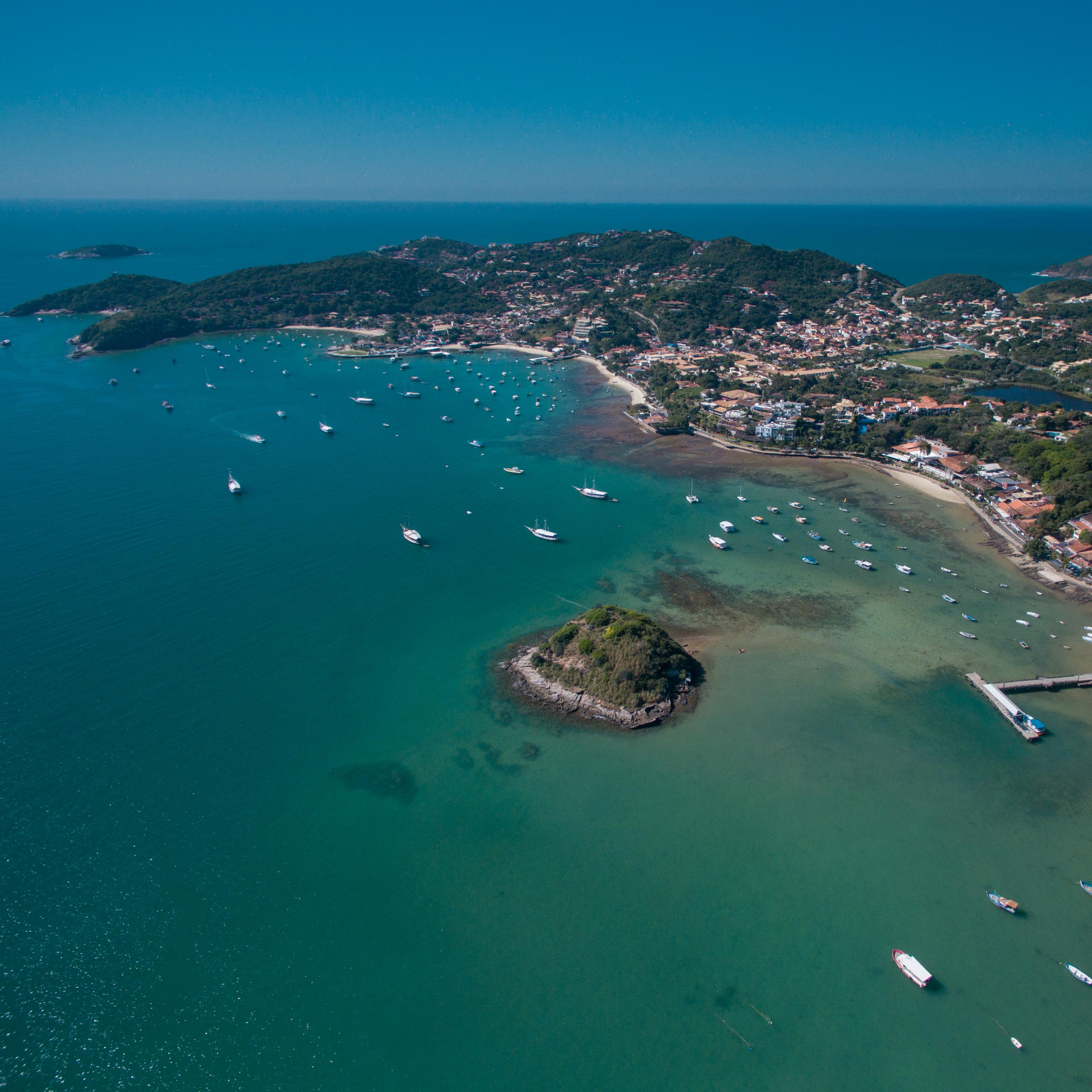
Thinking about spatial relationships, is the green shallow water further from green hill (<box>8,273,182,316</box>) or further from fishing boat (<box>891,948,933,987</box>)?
green hill (<box>8,273,182,316</box>)

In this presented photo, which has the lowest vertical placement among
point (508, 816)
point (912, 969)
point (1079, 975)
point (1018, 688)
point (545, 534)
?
point (1079, 975)

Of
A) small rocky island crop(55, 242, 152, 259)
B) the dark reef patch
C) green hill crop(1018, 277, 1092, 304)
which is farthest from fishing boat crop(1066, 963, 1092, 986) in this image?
small rocky island crop(55, 242, 152, 259)

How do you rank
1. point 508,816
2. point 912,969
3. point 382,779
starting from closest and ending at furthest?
point 912,969 → point 508,816 → point 382,779

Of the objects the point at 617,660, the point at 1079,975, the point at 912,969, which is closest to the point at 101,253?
the point at 617,660

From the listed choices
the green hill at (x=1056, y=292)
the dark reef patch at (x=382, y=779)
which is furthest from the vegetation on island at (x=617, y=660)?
the green hill at (x=1056, y=292)

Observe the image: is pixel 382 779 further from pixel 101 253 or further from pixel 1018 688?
pixel 101 253

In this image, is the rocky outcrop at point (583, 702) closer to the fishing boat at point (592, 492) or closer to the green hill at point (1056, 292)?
the fishing boat at point (592, 492)
